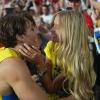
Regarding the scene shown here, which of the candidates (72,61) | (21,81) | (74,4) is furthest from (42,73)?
(74,4)

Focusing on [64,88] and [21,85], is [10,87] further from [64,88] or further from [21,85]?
[64,88]

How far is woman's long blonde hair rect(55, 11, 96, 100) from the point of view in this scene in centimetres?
316

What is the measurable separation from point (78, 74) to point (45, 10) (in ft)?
26.0

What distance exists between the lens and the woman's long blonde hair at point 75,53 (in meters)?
3.16

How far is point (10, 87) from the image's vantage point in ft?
9.15

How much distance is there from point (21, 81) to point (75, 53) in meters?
0.69

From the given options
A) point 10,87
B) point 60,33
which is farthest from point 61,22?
point 10,87

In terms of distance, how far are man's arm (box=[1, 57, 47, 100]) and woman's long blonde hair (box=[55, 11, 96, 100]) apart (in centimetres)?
53

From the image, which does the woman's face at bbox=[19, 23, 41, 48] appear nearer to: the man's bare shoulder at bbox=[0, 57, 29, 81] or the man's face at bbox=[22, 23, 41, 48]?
the man's face at bbox=[22, 23, 41, 48]

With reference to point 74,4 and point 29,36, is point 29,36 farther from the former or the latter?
point 74,4

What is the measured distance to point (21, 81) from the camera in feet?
8.71

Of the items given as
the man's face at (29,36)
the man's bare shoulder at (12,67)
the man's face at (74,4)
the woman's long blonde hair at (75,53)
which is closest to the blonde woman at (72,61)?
the woman's long blonde hair at (75,53)

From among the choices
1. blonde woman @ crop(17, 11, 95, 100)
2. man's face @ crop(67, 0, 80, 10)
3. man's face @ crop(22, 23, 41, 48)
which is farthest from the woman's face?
man's face @ crop(67, 0, 80, 10)

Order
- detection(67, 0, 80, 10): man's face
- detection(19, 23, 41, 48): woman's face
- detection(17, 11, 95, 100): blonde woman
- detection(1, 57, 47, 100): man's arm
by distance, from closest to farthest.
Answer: detection(1, 57, 47, 100): man's arm < detection(19, 23, 41, 48): woman's face < detection(17, 11, 95, 100): blonde woman < detection(67, 0, 80, 10): man's face
